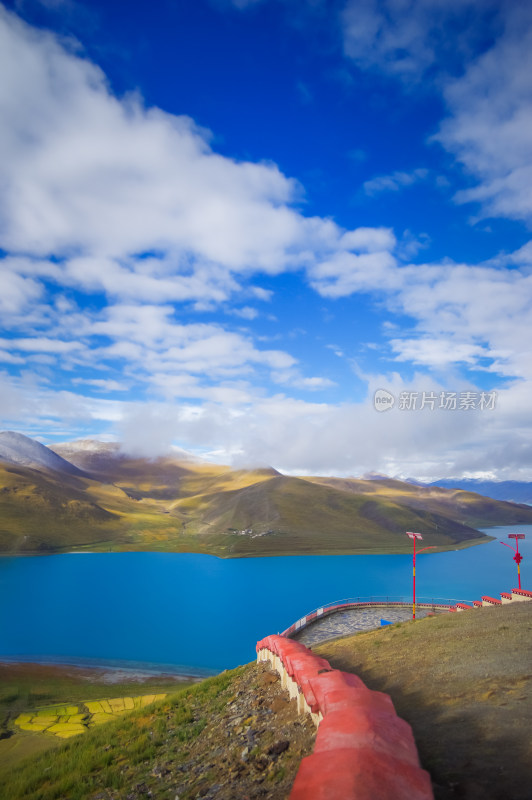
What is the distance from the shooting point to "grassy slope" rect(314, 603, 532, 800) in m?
6.28

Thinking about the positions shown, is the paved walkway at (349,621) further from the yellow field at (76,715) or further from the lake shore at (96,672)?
the lake shore at (96,672)

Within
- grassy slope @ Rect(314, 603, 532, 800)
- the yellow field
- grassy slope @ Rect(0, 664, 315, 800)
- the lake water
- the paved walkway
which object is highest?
grassy slope @ Rect(314, 603, 532, 800)

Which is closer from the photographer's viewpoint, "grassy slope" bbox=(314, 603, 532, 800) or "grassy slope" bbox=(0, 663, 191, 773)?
"grassy slope" bbox=(314, 603, 532, 800)

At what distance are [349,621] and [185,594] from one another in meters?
61.0

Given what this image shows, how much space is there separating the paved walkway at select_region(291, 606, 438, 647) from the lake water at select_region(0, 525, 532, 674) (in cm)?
1515

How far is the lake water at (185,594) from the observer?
55.1m

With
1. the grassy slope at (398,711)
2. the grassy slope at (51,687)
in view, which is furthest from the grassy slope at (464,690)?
the grassy slope at (51,687)

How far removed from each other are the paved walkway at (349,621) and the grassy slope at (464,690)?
1407 cm

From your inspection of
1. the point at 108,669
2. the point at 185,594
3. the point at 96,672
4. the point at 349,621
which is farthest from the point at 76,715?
the point at 185,594

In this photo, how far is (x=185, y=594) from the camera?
8975 centimetres

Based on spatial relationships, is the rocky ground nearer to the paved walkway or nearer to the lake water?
the paved walkway

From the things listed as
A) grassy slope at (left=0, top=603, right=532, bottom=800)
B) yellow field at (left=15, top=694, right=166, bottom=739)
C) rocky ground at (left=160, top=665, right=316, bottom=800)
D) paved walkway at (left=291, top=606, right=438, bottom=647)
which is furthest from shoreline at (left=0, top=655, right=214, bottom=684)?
rocky ground at (left=160, top=665, right=316, bottom=800)

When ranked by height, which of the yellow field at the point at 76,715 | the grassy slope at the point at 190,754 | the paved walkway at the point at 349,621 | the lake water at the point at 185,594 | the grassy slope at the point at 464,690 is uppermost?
the grassy slope at the point at 464,690

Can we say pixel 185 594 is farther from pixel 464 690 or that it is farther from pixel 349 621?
pixel 464 690
